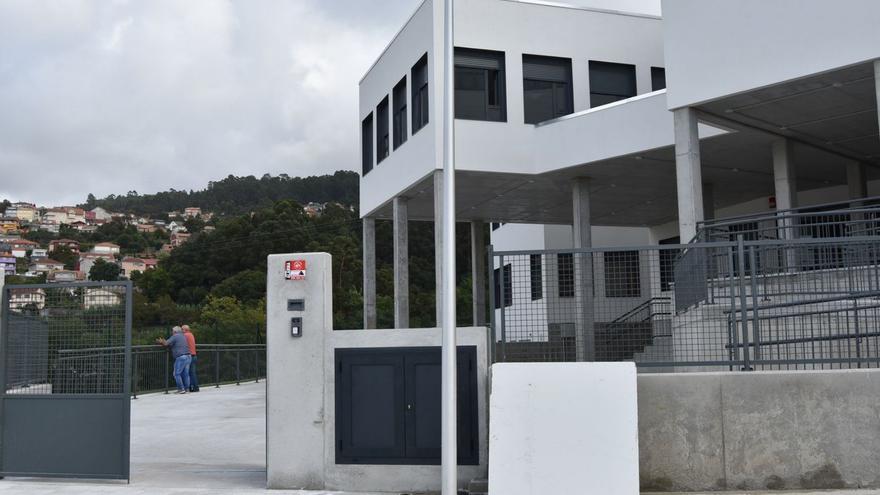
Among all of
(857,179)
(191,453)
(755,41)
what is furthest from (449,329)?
(857,179)

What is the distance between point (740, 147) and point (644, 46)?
5348 millimetres

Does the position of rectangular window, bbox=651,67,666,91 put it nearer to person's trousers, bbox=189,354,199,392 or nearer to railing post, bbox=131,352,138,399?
person's trousers, bbox=189,354,199,392

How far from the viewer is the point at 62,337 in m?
12.0

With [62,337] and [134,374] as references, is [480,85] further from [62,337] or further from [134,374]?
[62,337]

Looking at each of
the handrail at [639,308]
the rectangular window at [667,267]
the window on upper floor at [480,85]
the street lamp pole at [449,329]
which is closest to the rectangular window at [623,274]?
the handrail at [639,308]

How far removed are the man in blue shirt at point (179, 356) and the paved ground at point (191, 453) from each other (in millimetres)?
1332

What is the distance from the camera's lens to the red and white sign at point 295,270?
11.1 metres

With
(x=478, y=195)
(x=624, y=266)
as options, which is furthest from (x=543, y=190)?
(x=624, y=266)

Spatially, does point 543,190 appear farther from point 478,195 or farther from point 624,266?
point 624,266

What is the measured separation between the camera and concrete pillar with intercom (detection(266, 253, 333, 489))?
35.4ft

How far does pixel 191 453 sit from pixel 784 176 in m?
14.8

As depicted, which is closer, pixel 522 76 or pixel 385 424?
pixel 385 424

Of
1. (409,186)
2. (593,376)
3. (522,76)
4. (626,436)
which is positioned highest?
(522,76)

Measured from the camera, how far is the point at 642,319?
10641 mm
